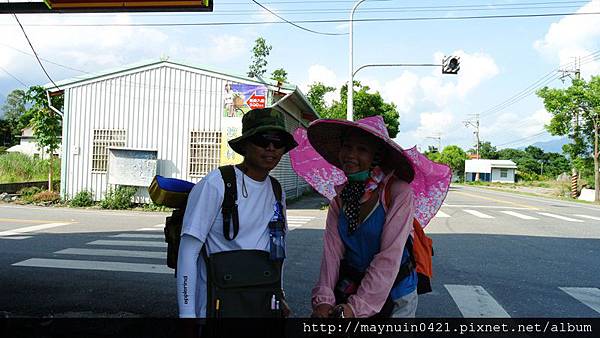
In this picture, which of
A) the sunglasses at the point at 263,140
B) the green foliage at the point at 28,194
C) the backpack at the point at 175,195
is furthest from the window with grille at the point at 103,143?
the sunglasses at the point at 263,140

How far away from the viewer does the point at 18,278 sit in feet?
18.6

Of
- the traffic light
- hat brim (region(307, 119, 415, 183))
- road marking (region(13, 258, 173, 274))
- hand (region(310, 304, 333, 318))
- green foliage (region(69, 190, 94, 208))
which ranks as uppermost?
the traffic light

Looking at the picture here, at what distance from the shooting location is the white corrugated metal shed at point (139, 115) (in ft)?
49.4

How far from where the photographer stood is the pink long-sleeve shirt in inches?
74.9

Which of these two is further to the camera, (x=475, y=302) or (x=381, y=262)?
(x=475, y=302)

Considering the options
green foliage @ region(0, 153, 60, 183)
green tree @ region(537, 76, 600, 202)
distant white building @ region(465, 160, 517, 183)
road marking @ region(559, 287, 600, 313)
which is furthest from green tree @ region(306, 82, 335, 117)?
distant white building @ region(465, 160, 517, 183)

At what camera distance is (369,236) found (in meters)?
2.01

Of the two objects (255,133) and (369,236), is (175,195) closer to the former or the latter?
(255,133)

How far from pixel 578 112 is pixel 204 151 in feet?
91.5

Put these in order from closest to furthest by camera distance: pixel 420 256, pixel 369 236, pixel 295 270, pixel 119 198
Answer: pixel 369 236 → pixel 420 256 → pixel 295 270 → pixel 119 198

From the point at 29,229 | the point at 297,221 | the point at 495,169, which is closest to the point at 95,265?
the point at 29,229

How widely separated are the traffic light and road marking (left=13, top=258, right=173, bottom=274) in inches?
508

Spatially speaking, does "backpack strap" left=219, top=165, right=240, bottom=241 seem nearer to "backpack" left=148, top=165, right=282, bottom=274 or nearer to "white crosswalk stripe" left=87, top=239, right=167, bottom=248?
"backpack" left=148, top=165, right=282, bottom=274

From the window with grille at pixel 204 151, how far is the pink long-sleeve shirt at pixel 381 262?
43.0ft
